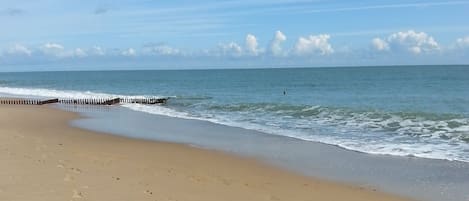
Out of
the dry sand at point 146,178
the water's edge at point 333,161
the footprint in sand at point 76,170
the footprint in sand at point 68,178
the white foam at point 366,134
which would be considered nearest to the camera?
the dry sand at point 146,178

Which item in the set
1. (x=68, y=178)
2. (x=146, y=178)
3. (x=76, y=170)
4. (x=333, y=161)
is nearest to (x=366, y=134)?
(x=333, y=161)

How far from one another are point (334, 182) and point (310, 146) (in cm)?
552

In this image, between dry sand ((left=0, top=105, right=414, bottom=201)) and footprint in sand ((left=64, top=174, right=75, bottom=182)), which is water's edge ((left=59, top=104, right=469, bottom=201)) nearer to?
dry sand ((left=0, top=105, right=414, bottom=201))

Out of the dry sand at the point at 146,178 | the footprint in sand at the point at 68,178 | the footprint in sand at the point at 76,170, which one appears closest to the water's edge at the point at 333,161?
the dry sand at the point at 146,178

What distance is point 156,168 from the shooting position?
38.8ft

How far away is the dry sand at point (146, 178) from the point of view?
28.2ft

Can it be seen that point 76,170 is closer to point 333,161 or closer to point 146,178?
point 146,178

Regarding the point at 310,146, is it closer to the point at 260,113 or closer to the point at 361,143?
the point at 361,143

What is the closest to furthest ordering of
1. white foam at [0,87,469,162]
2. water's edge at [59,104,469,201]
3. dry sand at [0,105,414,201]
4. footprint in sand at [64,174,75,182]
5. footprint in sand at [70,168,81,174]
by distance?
dry sand at [0,105,414,201]
footprint in sand at [64,174,75,182]
footprint in sand at [70,168,81,174]
water's edge at [59,104,469,201]
white foam at [0,87,469,162]

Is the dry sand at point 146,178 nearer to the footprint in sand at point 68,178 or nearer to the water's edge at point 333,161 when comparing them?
the footprint in sand at point 68,178

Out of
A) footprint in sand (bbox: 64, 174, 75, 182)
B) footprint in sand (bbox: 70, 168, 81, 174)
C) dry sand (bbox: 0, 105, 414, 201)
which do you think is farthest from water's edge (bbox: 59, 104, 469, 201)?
footprint in sand (bbox: 64, 174, 75, 182)

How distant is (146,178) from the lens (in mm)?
10164

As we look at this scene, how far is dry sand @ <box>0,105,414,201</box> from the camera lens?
8586 millimetres

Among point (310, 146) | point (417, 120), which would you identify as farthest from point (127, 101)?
point (310, 146)
